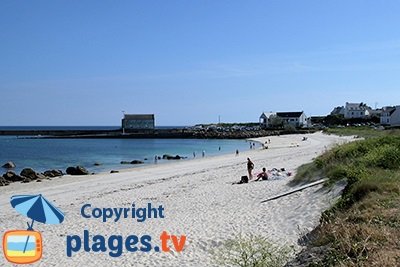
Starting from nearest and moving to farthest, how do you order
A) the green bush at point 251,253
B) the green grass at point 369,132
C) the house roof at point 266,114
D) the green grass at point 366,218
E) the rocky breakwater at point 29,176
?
1. the green grass at point 366,218
2. the green bush at point 251,253
3. the rocky breakwater at point 29,176
4. the green grass at point 369,132
5. the house roof at point 266,114

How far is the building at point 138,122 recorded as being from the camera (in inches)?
4641

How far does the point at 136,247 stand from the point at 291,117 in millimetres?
104710

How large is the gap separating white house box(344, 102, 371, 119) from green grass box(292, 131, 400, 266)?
108 meters

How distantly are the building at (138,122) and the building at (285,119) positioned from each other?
29.8 m

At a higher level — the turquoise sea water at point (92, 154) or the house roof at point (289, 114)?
the house roof at point (289, 114)

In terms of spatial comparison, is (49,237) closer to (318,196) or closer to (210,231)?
(210,231)

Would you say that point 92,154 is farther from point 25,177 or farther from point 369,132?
point 369,132

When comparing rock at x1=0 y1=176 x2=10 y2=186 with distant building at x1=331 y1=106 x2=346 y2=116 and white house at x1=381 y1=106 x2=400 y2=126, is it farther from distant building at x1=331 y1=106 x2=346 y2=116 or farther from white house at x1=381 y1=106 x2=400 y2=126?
distant building at x1=331 y1=106 x2=346 y2=116

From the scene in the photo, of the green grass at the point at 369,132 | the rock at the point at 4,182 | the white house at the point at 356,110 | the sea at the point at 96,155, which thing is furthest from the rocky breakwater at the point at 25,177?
the white house at the point at 356,110

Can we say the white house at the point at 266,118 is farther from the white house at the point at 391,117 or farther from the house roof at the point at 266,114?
the white house at the point at 391,117

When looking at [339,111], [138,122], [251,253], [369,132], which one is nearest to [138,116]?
[138,122]

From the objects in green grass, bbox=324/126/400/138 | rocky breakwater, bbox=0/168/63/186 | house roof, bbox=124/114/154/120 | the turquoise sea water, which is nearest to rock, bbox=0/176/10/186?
rocky breakwater, bbox=0/168/63/186

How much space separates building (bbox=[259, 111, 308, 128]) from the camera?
360 ft

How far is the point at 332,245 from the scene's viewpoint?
598 cm
